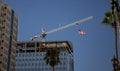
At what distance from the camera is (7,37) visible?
162m

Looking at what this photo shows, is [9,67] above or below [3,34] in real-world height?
below

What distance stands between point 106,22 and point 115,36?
624 centimetres

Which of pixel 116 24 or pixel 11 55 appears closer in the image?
pixel 116 24

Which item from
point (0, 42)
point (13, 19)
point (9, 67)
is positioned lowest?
point (9, 67)

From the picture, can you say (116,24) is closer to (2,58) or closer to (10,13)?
(2,58)

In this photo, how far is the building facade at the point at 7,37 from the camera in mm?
155375

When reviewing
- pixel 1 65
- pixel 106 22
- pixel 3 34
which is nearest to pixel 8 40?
pixel 3 34

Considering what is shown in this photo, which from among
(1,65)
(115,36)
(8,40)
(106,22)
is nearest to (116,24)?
(115,36)

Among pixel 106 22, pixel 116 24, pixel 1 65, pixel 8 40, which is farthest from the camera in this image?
pixel 8 40

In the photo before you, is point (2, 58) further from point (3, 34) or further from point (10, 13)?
point (10, 13)

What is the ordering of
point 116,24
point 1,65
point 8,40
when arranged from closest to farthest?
point 116,24 → point 1,65 → point 8,40

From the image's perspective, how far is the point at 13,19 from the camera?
172 meters

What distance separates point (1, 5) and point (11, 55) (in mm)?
25051

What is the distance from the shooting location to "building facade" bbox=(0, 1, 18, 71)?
155 m
